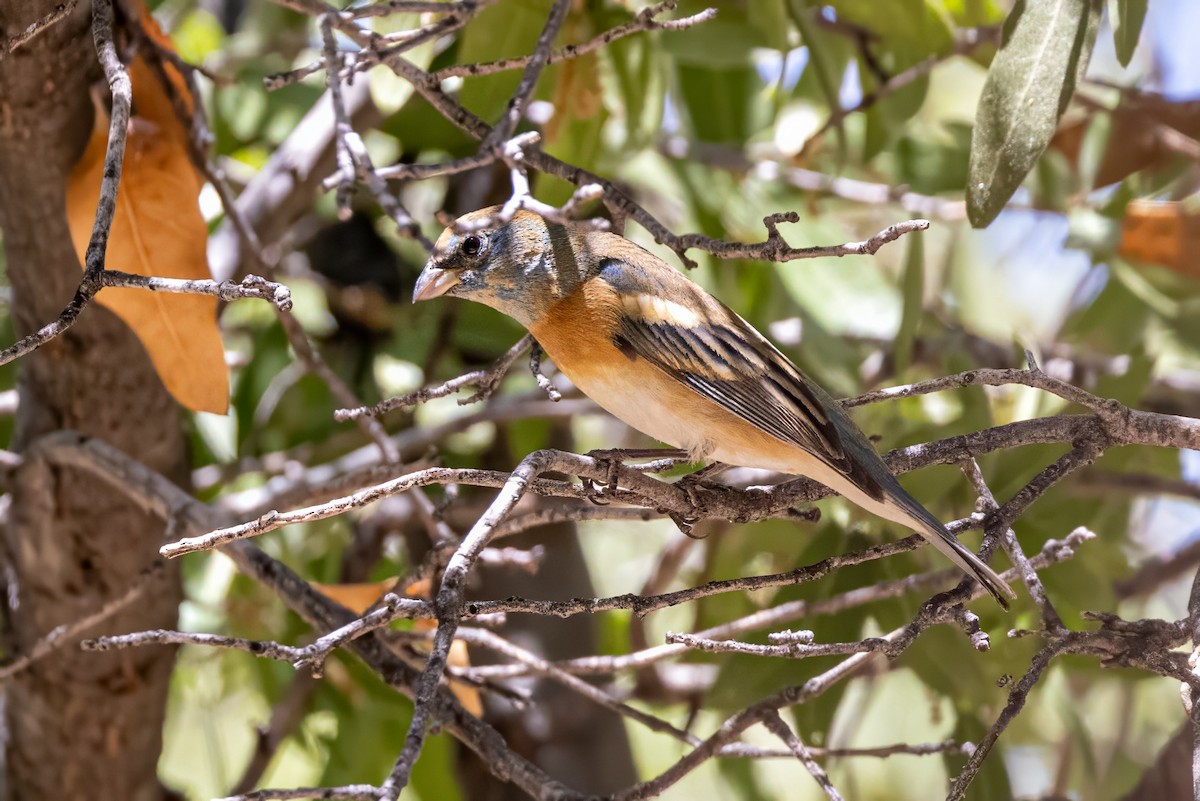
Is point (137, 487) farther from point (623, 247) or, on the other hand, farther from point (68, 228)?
point (623, 247)

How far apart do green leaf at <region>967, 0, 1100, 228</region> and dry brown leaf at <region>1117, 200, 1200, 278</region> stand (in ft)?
6.02

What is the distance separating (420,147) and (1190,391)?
2966 millimetres

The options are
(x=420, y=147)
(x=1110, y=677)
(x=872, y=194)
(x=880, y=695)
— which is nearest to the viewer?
(x=1110, y=677)

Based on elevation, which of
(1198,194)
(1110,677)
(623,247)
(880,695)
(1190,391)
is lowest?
(880,695)

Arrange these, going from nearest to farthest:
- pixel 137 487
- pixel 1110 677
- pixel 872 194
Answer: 1. pixel 137 487
2. pixel 1110 677
3. pixel 872 194

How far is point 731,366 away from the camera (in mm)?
2604

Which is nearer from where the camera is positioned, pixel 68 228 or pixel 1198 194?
pixel 68 228

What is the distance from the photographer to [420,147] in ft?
13.6

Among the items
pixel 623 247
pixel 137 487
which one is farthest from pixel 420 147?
pixel 137 487

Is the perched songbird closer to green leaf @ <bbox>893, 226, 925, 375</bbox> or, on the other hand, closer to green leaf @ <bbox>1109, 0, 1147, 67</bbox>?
green leaf @ <bbox>893, 226, 925, 375</bbox>

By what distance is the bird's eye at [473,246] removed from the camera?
280cm

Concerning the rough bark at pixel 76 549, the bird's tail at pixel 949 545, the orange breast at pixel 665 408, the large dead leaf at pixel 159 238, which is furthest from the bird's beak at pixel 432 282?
the bird's tail at pixel 949 545

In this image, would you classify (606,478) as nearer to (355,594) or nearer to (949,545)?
(949,545)

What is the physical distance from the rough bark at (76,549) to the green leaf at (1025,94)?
215cm
